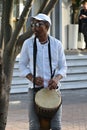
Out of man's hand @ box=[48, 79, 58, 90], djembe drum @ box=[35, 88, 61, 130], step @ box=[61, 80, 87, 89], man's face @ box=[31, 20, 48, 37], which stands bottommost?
step @ box=[61, 80, 87, 89]

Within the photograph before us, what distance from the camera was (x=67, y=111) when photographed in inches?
393

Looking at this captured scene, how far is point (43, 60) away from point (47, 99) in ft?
1.37

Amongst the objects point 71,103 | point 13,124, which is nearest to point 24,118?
point 13,124

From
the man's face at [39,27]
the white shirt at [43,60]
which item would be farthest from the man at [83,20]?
the man's face at [39,27]

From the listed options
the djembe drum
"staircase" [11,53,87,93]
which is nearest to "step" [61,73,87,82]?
"staircase" [11,53,87,93]

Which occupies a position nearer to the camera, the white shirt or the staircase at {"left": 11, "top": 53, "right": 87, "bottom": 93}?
the white shirt

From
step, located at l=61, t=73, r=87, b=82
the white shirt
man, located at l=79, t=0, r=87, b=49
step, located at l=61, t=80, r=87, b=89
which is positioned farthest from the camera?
man, located at l=79, t=0, r=87, b=49

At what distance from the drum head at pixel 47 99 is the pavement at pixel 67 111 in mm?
3318

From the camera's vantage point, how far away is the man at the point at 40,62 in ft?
16.2

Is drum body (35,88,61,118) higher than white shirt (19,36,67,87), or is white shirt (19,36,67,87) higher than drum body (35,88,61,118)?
white shirt (19,36,67,87)

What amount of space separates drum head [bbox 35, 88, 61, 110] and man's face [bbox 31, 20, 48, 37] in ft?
1.93

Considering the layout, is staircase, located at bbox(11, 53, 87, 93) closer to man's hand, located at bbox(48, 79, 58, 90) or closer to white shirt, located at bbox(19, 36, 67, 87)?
white shirt, located at bbox(19, 36, 67, 87)

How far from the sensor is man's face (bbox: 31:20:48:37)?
492 centimetres

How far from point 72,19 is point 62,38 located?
97cm
